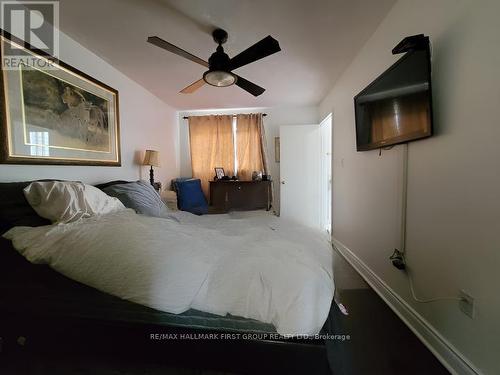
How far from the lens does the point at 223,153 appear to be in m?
3.98

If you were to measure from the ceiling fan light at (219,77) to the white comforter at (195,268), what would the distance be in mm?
1322

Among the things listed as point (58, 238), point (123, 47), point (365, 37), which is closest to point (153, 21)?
point (123, 47)

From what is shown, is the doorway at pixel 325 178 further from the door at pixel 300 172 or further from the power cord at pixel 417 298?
the power cord at pixel 417 298

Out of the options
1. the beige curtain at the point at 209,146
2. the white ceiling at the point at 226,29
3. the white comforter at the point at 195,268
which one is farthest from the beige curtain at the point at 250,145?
the white comforter at the point at 195,268

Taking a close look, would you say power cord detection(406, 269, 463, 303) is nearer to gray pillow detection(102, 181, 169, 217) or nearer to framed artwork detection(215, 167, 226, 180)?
gray pillow detection(102, 181, 169, 217)

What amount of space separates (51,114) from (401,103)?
2616mm

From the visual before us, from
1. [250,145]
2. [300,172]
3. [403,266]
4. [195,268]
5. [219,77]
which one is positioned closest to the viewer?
[195,268]

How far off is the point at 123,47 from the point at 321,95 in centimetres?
272

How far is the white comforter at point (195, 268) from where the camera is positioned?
84 cm

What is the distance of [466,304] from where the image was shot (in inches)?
41.7

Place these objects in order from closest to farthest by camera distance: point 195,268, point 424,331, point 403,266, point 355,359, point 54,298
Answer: point 195,268 → point 54,298 → point 355,359 → point 424,331 → point 403,266

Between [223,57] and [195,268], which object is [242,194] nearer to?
[223,57]

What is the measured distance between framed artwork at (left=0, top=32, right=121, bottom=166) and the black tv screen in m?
2.57

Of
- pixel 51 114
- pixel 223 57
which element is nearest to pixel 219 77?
pixel 223 57
